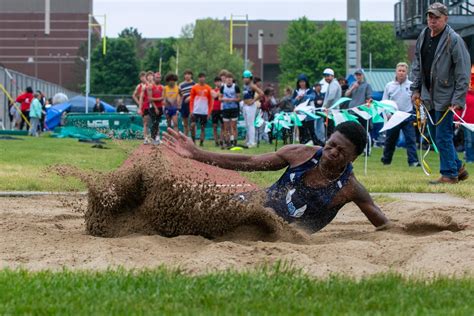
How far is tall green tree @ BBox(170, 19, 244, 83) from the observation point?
373ft

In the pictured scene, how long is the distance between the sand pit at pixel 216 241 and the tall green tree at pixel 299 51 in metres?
106

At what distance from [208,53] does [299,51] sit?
10.3m

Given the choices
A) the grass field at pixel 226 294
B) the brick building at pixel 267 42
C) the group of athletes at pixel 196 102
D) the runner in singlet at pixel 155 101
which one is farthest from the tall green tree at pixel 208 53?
the grass field at pixel 226 294

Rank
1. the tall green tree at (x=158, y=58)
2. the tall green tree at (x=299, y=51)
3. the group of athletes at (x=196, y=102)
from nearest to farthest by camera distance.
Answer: the group of athletes at (x=196, y=102), the tall green tree at (x=299, y=51), the tall green tree at (x=158, y=58)

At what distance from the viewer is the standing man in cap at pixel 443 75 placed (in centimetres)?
1270

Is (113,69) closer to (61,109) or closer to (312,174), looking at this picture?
(61,109)

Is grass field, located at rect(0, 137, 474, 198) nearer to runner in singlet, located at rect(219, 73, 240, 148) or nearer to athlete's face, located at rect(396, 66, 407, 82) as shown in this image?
athlete's face, located at rect(396, 66, 407, 82)

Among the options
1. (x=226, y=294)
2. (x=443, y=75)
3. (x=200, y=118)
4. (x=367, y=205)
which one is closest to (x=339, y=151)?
(x=367, y=205)

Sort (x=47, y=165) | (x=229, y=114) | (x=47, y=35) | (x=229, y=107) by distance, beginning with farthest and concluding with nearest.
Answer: (x=47, y=35) → (x=229, y=107) → (x=229, y=114) → (x=47, y=165)

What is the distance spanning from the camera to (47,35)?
445ft

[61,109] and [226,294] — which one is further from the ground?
[61,109]

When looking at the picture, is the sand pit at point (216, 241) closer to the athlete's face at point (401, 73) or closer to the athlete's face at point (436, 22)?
the athlete's face at point (436, 22)

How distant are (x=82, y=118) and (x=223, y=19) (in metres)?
100

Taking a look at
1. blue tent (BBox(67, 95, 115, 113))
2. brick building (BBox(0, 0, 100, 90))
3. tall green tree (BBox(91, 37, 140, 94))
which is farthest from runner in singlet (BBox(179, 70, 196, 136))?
brick building (BBox(0, 0, 100, 90))
